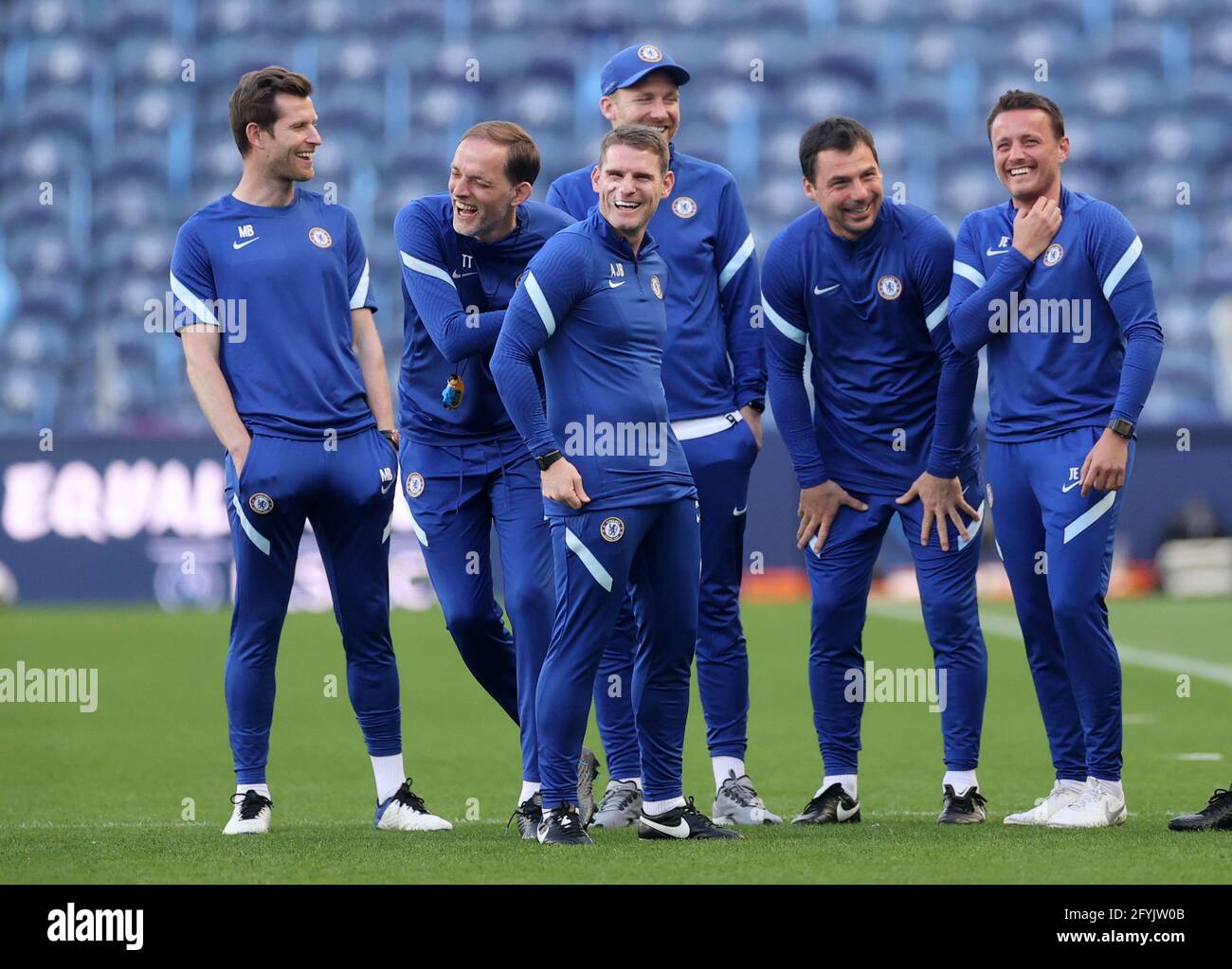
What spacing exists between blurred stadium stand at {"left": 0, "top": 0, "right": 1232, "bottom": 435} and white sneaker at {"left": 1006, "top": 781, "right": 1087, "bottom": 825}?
15.1 metres

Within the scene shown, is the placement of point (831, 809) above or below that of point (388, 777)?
below

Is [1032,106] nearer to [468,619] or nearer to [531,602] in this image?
[531,602]

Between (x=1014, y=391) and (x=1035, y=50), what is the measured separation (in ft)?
60.5

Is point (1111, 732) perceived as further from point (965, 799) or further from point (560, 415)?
point (560, 415)

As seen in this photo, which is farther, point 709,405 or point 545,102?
point 545,102

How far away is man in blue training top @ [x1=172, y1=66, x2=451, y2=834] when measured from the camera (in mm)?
5355

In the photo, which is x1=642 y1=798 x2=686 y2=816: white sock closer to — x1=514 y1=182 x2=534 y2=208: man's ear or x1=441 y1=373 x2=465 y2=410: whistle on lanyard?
x1=441 y1=373 x2=465 y2=410: whistle on lanyard

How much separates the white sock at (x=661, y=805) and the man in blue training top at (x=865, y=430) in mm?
663

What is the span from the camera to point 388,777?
18.3 ft

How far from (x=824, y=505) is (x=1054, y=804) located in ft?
3.86
